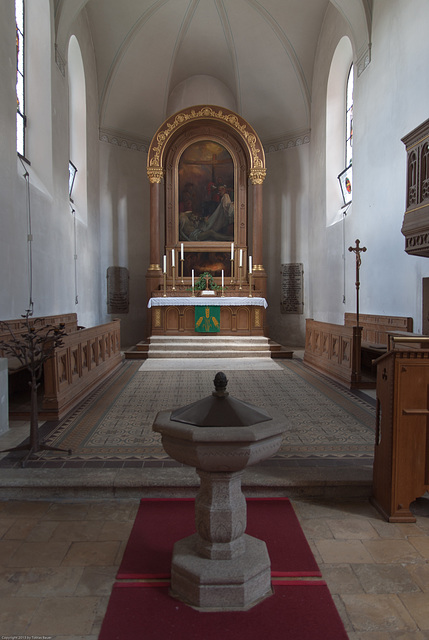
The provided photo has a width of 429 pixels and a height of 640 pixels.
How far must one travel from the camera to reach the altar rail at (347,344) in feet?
23.0

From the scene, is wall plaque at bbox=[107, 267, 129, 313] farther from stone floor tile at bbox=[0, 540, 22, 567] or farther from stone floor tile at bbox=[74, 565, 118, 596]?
stone floor tile at bbox=[74, 565, 118, 596]

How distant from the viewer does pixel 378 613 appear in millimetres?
2074

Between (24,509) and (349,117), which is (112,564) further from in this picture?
(349,117)

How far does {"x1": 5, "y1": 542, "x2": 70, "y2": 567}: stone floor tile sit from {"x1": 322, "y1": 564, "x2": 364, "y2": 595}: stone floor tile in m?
1.41

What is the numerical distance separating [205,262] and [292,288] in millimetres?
2748

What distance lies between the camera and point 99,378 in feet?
24.6

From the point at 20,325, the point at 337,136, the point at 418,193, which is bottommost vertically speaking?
the point at 20,325

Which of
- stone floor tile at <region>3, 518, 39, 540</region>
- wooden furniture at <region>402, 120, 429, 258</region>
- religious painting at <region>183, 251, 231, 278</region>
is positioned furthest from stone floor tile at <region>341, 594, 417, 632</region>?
religious painting at <region>183, 251, 231, 278</region>

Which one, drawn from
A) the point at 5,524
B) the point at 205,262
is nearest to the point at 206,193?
the point at 205,262

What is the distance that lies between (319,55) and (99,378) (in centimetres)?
1051

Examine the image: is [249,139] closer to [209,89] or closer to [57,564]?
[209,89]

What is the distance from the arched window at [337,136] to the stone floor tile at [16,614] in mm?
10833

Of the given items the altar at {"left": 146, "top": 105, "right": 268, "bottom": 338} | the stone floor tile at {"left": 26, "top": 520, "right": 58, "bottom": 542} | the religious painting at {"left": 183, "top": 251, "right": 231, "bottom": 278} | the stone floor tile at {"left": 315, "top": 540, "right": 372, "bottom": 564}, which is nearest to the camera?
the stone floor tile at {"left": 315, "top": 540, "right": 372, "bottom": 564}

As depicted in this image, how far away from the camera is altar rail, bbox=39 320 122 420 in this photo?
5.22m
